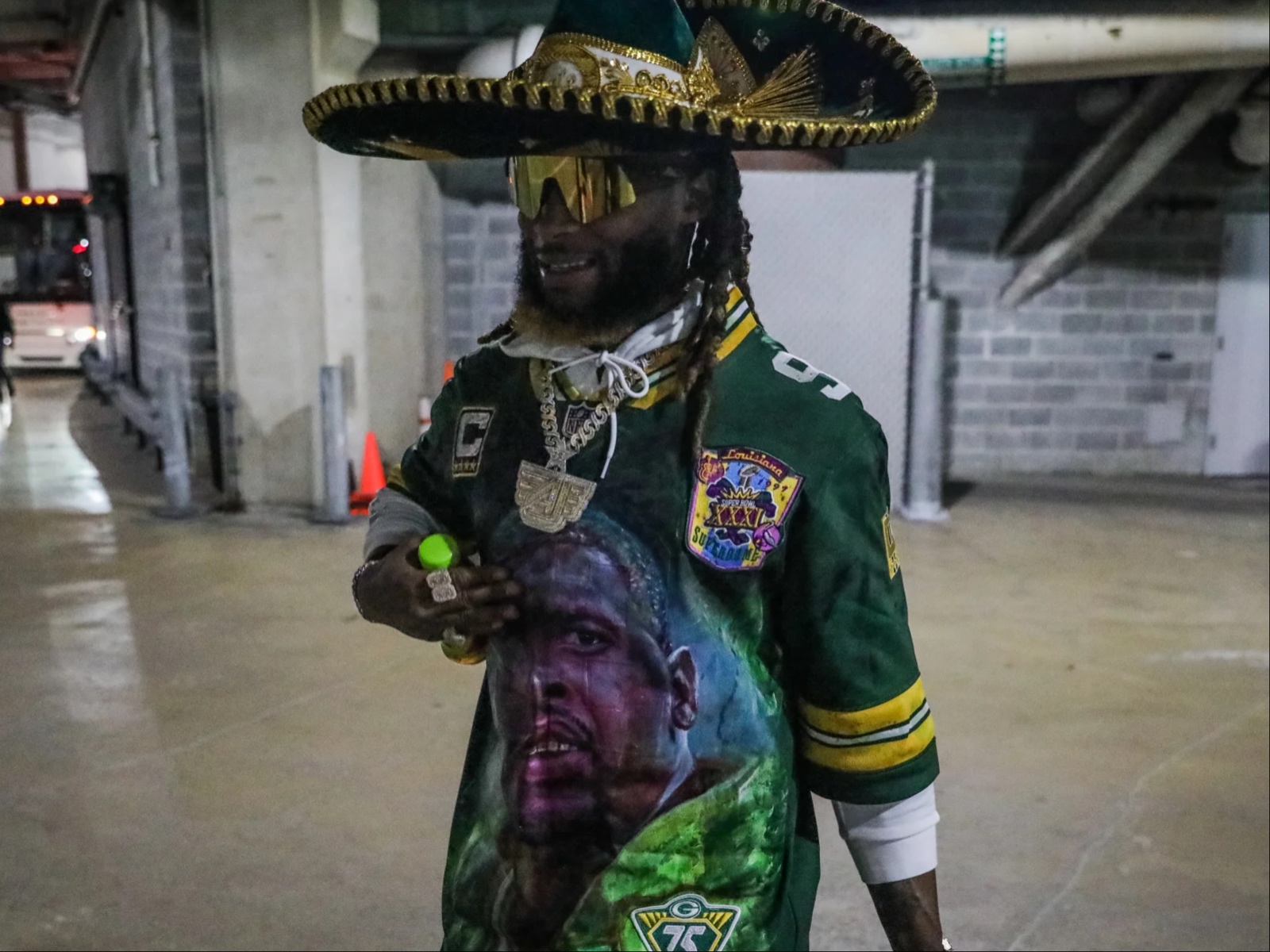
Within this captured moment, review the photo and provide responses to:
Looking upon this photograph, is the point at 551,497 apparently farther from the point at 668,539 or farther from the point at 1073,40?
the point at 1073,40

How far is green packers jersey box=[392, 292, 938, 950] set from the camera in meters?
1.08

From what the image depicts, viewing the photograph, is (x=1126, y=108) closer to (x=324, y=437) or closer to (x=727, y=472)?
(x=324, y=437)

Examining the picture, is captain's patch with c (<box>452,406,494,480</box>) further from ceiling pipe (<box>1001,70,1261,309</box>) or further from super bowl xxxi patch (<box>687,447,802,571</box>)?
ceiling pipe (<box>1001,70,1261,309</box>)

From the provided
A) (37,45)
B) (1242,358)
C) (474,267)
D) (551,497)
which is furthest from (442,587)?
(1242,358)

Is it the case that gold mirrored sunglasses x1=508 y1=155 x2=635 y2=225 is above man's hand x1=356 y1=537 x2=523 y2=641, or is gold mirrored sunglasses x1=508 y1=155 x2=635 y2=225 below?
above

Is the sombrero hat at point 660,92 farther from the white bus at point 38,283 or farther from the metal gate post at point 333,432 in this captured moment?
the metal gate post at point 333,432

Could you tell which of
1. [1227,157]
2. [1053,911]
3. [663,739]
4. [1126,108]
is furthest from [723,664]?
[1227,157]

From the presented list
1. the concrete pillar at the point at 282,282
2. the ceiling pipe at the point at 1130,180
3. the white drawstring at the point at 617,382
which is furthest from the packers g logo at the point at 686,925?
the ceiling pipe at the point at 1130,180

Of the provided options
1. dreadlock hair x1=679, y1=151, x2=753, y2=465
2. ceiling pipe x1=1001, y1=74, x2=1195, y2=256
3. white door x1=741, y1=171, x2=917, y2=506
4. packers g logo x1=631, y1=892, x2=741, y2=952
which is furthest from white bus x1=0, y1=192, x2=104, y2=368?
ceiling pipe x1=1001, y1=74, x2=1195, y2=256

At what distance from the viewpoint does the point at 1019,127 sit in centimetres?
721

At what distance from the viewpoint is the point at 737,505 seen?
1.08 metres

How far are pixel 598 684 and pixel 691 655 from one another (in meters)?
0.09

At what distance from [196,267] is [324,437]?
6.58 ft

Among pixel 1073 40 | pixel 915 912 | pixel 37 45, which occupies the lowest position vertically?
pixel 915 912
